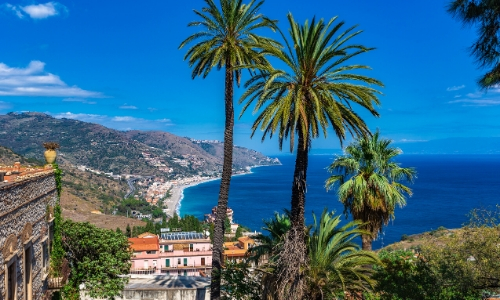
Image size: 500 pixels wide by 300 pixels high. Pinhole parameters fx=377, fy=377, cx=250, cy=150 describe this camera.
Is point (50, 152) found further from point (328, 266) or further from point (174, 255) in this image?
point (174, 255)

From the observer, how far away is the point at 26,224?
10.1m

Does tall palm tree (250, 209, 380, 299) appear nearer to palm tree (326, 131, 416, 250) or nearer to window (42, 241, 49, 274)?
palm tree (326, 131, 416, 250)

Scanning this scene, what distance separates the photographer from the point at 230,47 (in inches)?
512

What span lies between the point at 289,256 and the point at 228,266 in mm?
2716

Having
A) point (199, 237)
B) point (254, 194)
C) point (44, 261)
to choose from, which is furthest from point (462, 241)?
point (254, 194)

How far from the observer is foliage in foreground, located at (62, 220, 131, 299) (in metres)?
14.6

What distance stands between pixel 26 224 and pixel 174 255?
138 ft

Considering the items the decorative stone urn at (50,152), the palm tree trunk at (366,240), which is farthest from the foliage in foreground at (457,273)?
the decorative stone urn at (50,152)

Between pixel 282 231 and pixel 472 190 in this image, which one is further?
pixel 472 190

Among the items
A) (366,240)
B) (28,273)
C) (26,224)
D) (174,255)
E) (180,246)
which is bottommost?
(174,255)

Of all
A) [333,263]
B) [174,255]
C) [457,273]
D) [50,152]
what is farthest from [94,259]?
[174,255]

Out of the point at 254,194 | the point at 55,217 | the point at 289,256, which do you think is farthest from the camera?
the point at 254,194

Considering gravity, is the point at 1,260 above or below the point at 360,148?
below

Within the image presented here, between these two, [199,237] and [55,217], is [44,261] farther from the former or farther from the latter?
[199,237]
